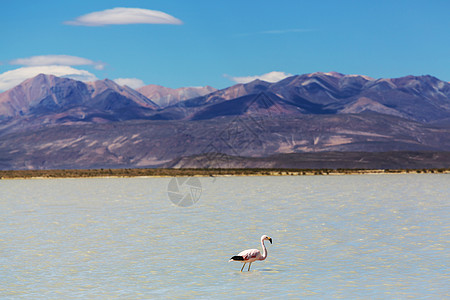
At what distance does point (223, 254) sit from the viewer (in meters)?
20.3

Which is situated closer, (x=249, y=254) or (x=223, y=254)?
(x=249, y=254)

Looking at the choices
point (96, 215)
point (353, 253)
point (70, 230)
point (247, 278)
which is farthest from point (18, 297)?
point (96, 215)

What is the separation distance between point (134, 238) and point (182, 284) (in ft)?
28.8

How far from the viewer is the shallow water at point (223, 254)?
15570 mm

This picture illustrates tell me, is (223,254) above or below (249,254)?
below

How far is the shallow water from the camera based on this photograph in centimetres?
1557

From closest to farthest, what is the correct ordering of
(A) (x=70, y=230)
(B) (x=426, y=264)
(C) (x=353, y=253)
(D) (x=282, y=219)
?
(B) (x=426, y=264), (C) (x=353, y=253), (A) (x=70, y=230), (D) (x=282, y=219)

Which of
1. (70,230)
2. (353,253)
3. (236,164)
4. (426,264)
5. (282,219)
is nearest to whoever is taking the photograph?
(426,264)

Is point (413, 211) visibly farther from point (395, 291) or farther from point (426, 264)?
point (395, 291)

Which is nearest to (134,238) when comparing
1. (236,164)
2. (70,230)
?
(70,230)

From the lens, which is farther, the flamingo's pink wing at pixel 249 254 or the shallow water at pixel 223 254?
the flamingo's pink wing at pixel 249 254

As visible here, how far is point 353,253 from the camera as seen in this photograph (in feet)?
66.6

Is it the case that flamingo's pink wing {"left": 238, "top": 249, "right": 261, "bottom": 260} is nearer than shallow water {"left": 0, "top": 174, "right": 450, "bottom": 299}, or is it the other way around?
shallow water {"left": 0, "top": 174, "right": 450, "bottom": 299}

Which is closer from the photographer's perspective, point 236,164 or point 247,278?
point 247,278
